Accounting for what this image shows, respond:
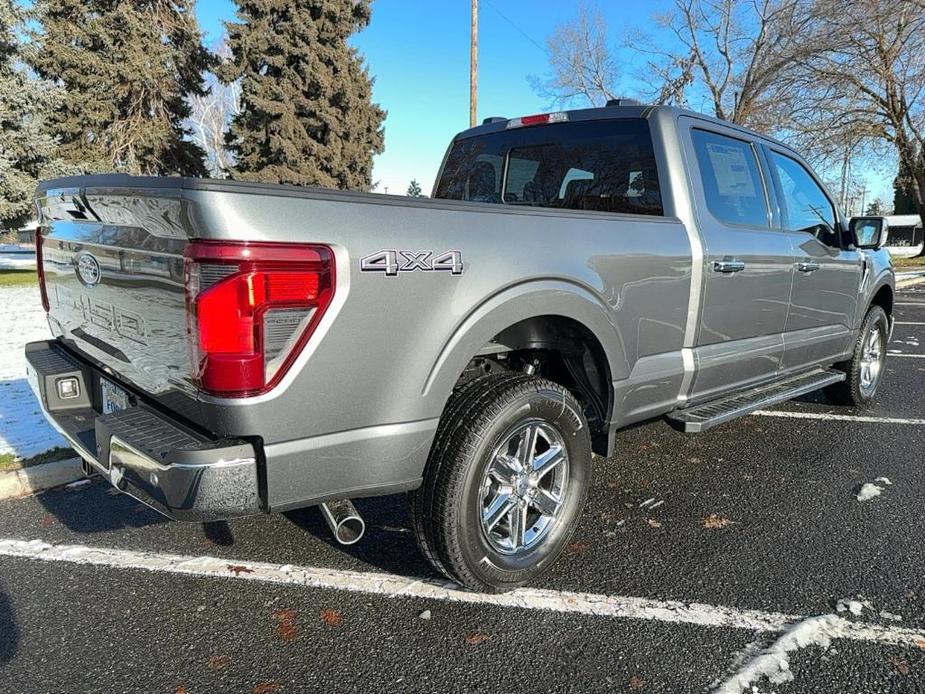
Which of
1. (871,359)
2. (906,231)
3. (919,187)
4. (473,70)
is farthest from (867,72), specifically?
(906,231)

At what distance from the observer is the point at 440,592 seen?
2637mm

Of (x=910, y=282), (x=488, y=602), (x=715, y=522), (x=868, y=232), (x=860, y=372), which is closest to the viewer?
(x=488, y=602)

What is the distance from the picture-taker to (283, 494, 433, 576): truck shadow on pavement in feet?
9.36

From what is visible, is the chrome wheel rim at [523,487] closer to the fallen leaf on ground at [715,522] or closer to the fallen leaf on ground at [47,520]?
the fallen leaf on ground at [715,522]

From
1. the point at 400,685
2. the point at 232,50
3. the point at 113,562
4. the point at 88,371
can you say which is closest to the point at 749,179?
the point at 400,685

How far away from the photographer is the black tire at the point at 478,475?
2.33m

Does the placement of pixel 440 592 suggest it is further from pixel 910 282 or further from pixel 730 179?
pixel 910 282

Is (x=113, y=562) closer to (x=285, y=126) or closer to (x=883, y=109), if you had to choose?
(x=285, y=126)

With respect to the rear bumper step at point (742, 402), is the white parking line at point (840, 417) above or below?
below

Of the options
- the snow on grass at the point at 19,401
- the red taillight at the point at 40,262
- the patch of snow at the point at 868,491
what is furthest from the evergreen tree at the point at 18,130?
the patch of snow at the point at 868,491

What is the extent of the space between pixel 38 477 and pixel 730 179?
14.0ft

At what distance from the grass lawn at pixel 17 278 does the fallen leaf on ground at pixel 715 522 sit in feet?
51.6

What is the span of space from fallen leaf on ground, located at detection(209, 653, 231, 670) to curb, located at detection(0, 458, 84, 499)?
207 cm

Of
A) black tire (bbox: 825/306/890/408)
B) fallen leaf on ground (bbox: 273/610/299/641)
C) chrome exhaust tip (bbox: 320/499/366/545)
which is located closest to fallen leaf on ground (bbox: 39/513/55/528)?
fallen leaf on ground (bbox: 273/610/299/641)
